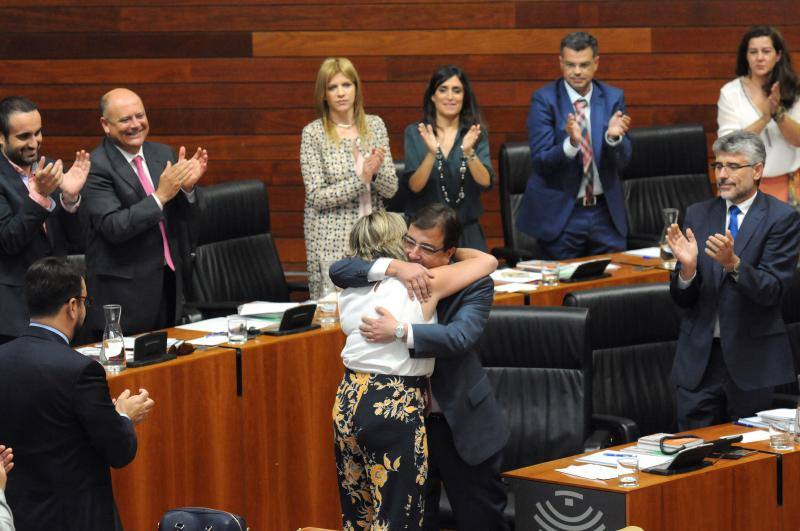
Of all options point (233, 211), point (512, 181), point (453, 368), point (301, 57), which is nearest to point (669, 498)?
point (453, 368)

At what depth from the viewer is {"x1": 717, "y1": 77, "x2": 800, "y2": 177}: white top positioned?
6.74 metres

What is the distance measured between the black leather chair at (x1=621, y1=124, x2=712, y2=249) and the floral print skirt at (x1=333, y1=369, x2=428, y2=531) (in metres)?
3.64

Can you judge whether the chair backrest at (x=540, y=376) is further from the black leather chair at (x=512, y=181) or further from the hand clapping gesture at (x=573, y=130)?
the black leather chair at (x=512, y=181)

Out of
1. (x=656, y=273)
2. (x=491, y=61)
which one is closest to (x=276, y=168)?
(x=491, y=61)

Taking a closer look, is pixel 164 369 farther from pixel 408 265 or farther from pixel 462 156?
pixel 462 156

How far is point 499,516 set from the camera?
14.1 feet

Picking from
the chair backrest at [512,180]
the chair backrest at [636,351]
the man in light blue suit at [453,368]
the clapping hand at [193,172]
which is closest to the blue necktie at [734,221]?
the chair backrest at [636,351]

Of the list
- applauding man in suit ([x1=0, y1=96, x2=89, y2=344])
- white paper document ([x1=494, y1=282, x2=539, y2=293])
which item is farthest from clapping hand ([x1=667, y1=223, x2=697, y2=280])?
applauding man in suit ([x1=0, y1=96, x2=89, y2=344])

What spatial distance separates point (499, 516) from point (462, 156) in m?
2.39

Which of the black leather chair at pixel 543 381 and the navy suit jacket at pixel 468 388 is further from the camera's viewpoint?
the black leather chair at pixel 543 381

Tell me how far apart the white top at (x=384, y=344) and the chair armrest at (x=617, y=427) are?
0.93m

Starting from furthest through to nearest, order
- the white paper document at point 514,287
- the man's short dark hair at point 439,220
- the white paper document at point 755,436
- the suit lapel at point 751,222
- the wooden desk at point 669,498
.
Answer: the white paper document at point 514,287 < the suit lapel at point 751,222 < the white paper document at point 755,436 < the man's short dark hair at point 439,220 < the wooden desk at point 669,498

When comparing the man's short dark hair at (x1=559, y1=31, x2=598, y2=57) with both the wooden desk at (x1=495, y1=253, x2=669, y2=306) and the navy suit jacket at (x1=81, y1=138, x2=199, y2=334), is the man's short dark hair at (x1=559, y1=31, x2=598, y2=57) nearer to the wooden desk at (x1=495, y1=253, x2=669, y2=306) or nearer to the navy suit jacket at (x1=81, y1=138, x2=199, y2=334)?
the wooden desk at (x1=495, y1=253, x2=669, y2=306)

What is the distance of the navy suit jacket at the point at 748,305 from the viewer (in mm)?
4660
